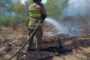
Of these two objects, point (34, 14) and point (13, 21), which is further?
point (13, 21)

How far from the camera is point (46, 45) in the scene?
338 inches

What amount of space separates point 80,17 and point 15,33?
6.03m

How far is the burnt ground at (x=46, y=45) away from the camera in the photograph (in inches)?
Answer: 306

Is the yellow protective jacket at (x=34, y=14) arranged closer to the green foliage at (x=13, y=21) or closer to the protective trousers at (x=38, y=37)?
the protective trousers at (x=38, y=37)

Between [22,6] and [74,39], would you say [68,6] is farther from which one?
[74,39]

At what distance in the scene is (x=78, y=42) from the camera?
8.64 m

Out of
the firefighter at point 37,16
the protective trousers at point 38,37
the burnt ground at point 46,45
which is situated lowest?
the burnt ground at point 46,45

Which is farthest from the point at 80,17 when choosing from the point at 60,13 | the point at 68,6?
the point at 68,6

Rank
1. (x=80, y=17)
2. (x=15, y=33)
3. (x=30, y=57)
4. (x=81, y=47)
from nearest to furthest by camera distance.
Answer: (x=30, y=57) → (x=81, y=47) → (x=15, y=33) → (x=80, y=17)

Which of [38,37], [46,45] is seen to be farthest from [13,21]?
[38,37]

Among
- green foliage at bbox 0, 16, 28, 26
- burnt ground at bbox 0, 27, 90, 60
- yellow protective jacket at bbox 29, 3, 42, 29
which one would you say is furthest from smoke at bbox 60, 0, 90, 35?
yellow protective jacket at bbox 29, 3, 42, 29

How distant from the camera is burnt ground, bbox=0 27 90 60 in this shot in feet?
25.5

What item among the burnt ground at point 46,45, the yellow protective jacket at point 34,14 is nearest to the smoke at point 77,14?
the burnt ground at point 46,45

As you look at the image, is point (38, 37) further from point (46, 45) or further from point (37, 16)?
point (46, 45)
